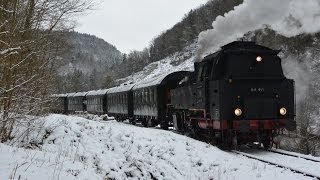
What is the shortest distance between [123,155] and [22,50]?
11.8 ft

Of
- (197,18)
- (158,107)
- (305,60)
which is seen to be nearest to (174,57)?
(197,18)

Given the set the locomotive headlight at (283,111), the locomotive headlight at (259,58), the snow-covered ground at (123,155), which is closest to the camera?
the snow-covered ground at (123,155)

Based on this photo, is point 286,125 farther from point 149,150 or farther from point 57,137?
point 57,137

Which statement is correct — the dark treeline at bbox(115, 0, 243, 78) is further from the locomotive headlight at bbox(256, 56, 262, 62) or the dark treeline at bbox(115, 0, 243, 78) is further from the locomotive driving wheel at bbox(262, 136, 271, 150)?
the locomotive driving wheel at bbox(262, 136, 271, 150)

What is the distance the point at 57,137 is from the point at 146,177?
3069 millimetres

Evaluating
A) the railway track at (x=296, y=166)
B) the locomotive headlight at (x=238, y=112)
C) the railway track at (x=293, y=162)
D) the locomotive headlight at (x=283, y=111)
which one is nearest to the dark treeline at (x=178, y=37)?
the locomotive headlight at (x=283, y=111)

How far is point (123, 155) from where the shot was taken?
35.2 feet

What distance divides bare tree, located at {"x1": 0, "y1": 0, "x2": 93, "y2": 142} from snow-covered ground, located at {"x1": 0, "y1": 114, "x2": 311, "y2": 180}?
0.87 m

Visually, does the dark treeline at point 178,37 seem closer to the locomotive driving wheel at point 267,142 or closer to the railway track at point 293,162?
the locomotive driving wheel at point 267,142

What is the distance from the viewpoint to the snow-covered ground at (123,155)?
26.9 ft

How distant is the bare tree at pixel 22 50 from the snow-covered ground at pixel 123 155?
2.87ft

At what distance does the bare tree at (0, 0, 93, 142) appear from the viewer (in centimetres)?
865

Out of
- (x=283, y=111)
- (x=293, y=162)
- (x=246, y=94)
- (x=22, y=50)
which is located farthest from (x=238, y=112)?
(x=22, y=50)

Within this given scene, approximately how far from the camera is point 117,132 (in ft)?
42.6
